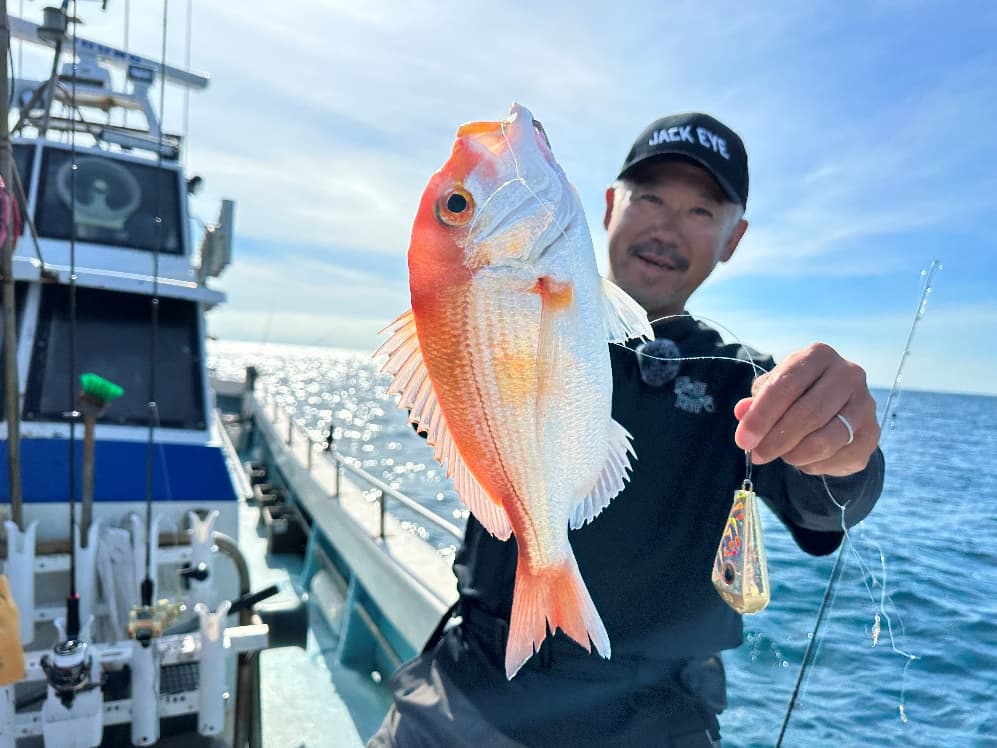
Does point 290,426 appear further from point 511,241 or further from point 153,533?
point 511,241

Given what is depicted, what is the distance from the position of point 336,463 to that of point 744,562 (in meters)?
5.49

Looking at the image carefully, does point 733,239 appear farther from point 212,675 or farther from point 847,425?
point 212,675

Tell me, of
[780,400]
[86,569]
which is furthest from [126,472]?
[780,400]

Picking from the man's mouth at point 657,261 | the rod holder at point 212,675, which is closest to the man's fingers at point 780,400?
the man's mouth at point 657,261

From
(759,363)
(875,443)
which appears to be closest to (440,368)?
(875,443)

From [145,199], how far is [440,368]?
210 inches

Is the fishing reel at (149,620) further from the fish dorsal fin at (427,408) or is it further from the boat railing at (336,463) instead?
the fish dorsal fin at (427,408)

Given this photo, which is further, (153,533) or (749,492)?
(153,533)

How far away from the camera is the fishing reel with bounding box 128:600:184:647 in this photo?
2.67 meters

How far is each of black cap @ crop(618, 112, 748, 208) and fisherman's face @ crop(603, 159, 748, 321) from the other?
0.04 metres

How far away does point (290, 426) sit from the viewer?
9.46 m

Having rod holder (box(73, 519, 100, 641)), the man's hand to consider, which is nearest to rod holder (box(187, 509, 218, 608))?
rod holder (box(73, 519, 100, 641))

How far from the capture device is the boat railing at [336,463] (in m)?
3.82

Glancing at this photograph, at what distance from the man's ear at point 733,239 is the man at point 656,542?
9 centimetres
